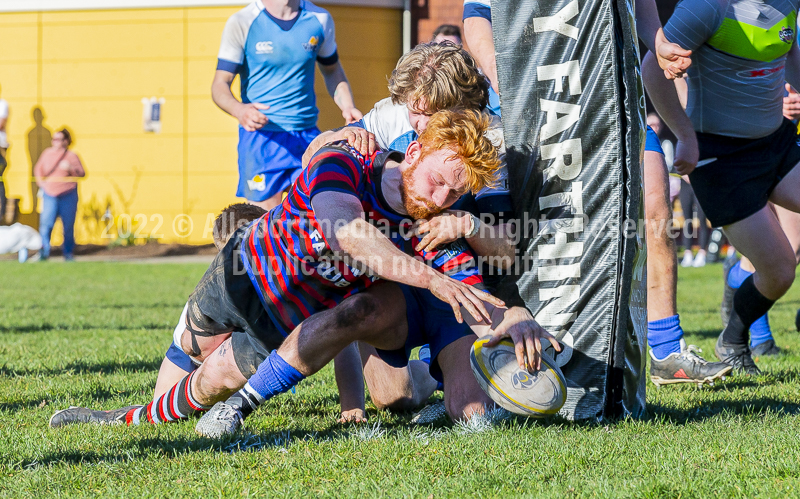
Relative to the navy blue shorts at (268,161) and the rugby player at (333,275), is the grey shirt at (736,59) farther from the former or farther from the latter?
the navy blue shorts at (268,161)

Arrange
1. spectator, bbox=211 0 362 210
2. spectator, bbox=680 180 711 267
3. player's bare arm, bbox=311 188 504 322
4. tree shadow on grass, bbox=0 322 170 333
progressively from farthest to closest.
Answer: spectator, bbox=680 180 711 267
tree shadow on grass, bbox=0 322 170 333
spectator, bbox=211 0 362 210
player's bare arm, bbox=311 188 504 322

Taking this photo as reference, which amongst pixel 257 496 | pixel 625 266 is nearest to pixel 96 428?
pixel 257 496

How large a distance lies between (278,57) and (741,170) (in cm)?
304

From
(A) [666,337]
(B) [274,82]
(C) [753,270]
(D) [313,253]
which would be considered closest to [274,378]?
(D) [313,253]

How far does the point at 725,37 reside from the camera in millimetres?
4082

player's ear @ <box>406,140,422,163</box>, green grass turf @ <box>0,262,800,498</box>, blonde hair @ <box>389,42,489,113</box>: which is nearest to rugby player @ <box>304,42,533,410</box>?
blonde hair @ <box>389,42,489,113</box>

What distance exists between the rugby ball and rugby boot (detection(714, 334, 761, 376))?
211cm

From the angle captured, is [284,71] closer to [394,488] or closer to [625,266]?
[625,266]

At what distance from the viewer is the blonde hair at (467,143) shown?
278 centimetres

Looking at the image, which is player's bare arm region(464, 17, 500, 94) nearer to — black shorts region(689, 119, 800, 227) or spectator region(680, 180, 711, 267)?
black shorts region(689, 119, 800, 227)

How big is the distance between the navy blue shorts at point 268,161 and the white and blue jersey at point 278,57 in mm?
79

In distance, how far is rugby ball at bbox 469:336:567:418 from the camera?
2.81m

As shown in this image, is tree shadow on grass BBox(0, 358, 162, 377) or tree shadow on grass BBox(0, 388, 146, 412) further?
tree shadow on grass BBox(0, 358, 162, 377)

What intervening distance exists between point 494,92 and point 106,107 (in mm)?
16066
